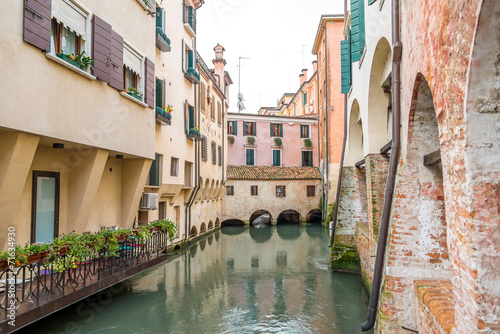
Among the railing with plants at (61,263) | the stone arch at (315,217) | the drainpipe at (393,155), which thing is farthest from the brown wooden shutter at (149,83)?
the stone arch at (315,217)

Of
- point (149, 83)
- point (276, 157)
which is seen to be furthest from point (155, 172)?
point (276, 157)

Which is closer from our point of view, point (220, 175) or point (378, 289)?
point (378, 289)

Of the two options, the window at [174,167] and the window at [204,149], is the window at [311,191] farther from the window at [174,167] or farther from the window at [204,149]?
the window at [174,167]

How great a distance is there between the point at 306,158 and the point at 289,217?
5.50 metres

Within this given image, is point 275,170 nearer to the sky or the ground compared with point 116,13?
nearer to the ground

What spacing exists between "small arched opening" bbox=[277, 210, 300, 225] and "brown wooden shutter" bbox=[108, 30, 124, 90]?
24377 mm

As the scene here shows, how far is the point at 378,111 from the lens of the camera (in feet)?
30.3

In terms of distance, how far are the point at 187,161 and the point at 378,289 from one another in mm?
12682

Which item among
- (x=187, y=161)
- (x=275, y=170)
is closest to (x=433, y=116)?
(x=187, y=161)

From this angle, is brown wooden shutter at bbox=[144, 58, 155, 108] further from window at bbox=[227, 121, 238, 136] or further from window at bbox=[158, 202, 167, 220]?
window at bbox=[227, 121, 238, 136]

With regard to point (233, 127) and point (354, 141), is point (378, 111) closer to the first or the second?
point (354, 141)

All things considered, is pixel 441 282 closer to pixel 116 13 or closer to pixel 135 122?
pixel 135 122

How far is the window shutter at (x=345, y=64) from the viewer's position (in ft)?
41.7

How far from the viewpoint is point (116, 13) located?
912 cm
